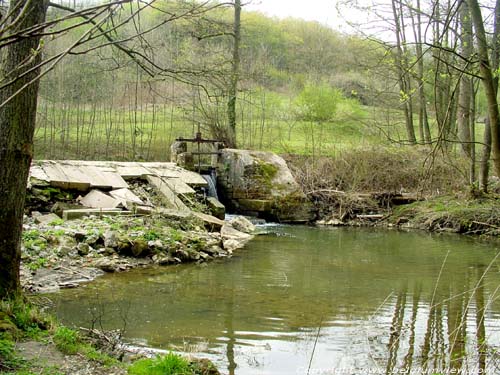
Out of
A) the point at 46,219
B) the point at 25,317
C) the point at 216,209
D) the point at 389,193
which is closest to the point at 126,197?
the point at 46,219

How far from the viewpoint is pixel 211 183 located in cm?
1595

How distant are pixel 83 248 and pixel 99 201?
2.79 meters

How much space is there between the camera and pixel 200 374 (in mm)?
3637

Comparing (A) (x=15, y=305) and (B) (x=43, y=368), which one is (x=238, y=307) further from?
(B) (x=43, y=368)

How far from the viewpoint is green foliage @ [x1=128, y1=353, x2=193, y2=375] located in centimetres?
350

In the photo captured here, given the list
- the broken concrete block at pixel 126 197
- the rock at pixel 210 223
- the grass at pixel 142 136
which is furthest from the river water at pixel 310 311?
the grass at pixel 142 136

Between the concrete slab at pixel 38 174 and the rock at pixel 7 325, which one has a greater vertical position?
the concrete slab at pixel 38 174

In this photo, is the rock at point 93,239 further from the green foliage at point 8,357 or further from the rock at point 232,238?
the green foliage at point 8,357

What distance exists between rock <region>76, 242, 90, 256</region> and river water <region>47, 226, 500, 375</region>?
0.87 metres

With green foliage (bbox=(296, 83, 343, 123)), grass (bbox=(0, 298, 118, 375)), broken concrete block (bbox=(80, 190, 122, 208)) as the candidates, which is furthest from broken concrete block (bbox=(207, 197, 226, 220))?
green foliage (bbox=(296, 83, 343, 123))

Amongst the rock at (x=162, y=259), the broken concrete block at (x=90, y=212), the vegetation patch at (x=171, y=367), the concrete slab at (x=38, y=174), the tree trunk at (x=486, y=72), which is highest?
the tree trunk at (x=486, y=72)

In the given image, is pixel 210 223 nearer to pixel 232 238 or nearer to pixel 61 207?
pixel 232 238

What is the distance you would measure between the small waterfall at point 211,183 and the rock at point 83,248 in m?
7.32

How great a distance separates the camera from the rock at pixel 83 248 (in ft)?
26.6
